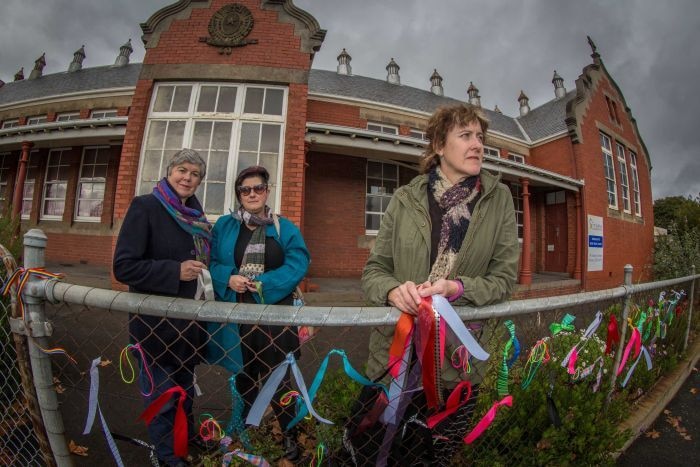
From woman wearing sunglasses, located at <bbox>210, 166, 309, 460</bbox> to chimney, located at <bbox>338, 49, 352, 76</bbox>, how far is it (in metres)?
15.0

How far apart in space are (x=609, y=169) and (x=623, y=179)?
137 centimetres

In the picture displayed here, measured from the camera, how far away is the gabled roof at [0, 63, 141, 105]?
12.5 meters

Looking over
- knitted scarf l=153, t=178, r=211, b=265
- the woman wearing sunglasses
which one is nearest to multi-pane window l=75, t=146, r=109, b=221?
knitted scarf l=153, t=178, r=211, b=265

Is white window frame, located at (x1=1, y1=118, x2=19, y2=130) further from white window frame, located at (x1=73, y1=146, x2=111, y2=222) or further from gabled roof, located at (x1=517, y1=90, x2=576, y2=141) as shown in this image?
gabled roof, located at (x1=517, y1=90, x2=576, y2=141)

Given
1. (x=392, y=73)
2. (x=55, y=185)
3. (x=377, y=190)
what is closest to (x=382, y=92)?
(x=392, y=73)

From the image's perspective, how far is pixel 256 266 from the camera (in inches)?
78.4

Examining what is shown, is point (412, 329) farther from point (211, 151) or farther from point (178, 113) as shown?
point (178, 113)

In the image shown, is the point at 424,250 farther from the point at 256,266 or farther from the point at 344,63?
the point at 344,63

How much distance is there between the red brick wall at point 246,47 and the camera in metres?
6.23

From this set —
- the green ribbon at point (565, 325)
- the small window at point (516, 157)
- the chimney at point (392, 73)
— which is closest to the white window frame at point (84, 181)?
the green ribbon at point (565, 325)

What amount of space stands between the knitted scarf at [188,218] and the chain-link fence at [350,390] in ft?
1.51

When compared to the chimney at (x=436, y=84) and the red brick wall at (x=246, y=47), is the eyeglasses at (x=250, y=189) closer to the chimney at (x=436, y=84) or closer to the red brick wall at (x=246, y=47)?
the red brick wall at (x=246, y=47)

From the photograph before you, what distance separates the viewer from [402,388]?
115cm

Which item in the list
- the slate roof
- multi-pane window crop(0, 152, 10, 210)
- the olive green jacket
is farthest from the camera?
the slate roof
